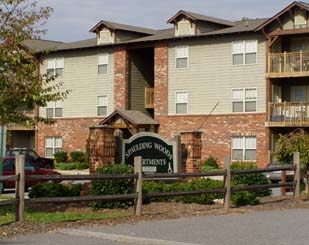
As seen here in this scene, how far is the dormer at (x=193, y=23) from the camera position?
4453 centimetres

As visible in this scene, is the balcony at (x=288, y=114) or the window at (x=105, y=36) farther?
the window at (x=105, y=36)

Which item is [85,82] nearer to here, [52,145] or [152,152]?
[52,145]

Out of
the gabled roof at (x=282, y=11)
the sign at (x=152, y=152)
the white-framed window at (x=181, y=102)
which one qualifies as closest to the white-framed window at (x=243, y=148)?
the white-framed window at (x=181, y=102)

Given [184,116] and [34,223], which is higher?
[184,116]

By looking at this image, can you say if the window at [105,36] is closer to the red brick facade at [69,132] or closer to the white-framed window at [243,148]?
the red brick facade at [69,132]

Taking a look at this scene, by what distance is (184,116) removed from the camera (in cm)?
4500

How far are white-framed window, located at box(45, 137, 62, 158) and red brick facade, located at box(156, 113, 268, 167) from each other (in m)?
9.21

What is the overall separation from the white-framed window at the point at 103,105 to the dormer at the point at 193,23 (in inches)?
282

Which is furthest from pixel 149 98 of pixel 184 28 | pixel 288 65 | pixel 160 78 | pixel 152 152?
pixel 152 152

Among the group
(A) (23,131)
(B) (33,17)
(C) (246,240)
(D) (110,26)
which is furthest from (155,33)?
(C) (246,240)

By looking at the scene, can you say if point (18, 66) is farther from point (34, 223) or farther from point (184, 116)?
point (184, 116)

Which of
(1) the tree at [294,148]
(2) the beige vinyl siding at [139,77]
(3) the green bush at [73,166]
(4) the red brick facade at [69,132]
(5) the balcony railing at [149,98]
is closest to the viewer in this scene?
(1) the tree at [294,148]

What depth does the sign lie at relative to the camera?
20.7m

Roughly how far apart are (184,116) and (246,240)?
32.7 m
